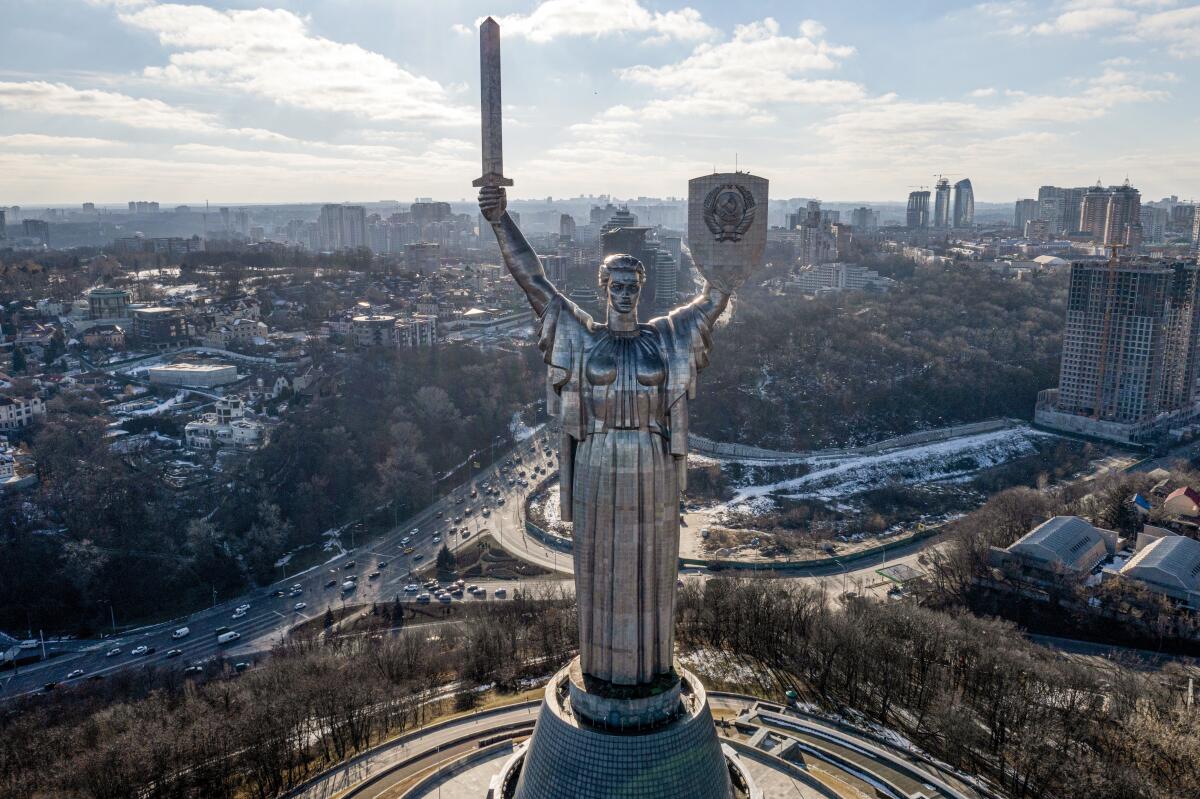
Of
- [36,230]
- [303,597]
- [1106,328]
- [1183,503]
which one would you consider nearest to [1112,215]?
[1106,328]

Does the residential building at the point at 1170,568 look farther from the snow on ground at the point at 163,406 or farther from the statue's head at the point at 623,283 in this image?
the snow on ground at the point at 163,406

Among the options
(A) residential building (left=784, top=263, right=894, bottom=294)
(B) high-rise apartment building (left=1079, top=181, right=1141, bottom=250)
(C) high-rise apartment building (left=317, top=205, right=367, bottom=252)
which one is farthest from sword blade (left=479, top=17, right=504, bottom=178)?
(C) high-rise apartment building (left=317, top=205, right=367, bottom=252)

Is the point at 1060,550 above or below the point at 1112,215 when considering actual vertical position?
below

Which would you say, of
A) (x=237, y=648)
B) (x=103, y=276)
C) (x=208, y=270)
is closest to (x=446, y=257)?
(x=208, y=270)

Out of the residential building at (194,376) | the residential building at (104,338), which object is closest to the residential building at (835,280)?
the residential building at (194,376)

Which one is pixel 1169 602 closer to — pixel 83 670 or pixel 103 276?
pixel 83 670

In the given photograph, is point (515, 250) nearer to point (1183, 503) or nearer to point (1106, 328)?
point (1183, 503)

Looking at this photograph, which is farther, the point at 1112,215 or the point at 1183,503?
the point at 1112,215
